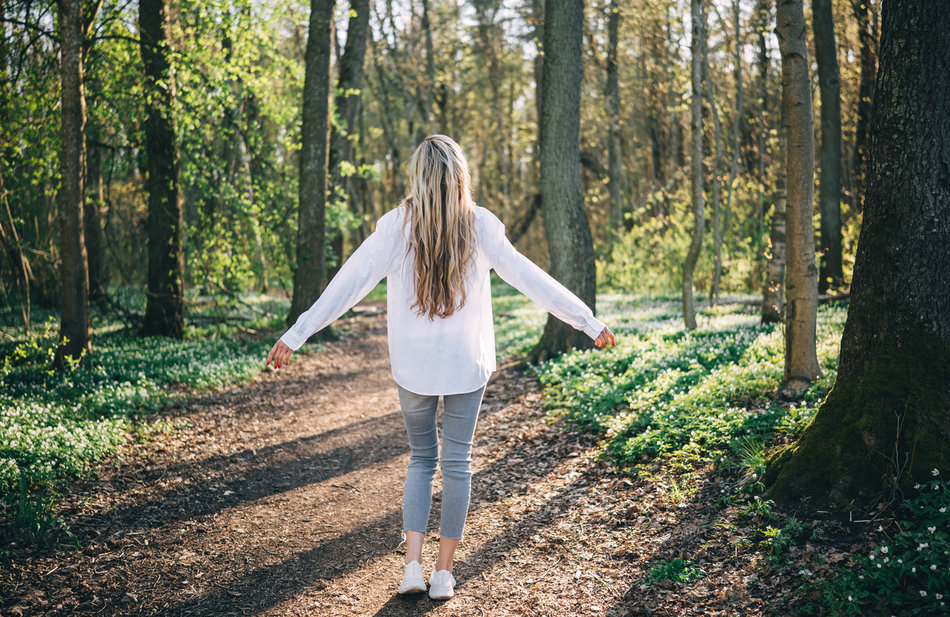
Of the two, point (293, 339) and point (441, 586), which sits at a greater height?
point (293, 339)

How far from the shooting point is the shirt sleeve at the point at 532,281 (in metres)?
3.59

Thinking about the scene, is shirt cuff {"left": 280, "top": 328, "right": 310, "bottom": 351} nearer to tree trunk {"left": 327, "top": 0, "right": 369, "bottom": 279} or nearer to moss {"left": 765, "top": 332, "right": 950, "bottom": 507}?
moss {"left": 765, "top": 332, "right": 950, "bottom": 507}

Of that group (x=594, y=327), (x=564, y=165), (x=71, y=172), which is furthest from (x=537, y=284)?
(x=71, y=172)

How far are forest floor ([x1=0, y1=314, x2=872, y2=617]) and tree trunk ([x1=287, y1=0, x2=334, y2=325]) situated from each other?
521 cm

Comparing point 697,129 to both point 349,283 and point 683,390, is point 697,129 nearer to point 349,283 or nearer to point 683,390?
point 683,390

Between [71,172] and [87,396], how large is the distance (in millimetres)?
2786

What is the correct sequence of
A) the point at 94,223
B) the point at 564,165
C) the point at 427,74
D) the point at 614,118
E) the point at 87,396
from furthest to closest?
the point at 427,74, the point at 614,118, the point at 94,223, the point at 564,165, the point at 87,396

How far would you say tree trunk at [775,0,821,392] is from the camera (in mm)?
5469

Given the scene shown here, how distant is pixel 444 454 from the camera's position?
3643mm

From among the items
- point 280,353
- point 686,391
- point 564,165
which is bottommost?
point 686,391

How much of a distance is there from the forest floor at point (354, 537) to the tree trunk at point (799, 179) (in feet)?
6.41

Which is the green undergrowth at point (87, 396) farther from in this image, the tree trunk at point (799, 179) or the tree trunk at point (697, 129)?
the tree trunk at point (697, 129)

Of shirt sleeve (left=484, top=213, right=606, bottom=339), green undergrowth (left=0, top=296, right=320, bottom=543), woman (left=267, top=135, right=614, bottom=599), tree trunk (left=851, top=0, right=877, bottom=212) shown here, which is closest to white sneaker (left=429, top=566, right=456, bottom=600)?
woman (left=267, top=135, right=614, bottom=599)

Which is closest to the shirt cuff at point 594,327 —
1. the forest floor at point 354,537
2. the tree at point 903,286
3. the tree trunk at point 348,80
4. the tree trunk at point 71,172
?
the forest floor at point 354,537
